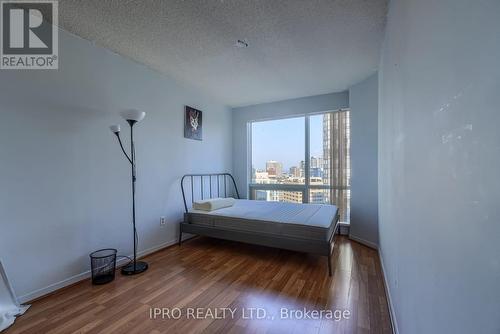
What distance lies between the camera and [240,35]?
2256mm

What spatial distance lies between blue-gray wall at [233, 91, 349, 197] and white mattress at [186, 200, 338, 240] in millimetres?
1348

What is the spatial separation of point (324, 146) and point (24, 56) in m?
4.14

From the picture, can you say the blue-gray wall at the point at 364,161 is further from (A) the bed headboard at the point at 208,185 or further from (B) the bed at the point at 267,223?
(A) the bed headboard at the point at 208,185

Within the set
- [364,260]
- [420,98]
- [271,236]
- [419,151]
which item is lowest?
[364,260]

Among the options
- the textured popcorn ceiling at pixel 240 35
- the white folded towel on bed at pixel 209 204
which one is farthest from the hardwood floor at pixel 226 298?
the textured popcorn ceiling at pixel 240 35

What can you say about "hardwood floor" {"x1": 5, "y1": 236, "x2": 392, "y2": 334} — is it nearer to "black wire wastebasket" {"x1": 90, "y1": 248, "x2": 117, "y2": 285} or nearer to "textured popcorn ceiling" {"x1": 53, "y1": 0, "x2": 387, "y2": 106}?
"black wire wastebasket" {"x1": 90, "y1": 248, "x2": 117, "y2": 285}

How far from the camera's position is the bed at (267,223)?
2.51 meters

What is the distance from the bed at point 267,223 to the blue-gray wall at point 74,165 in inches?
20.2

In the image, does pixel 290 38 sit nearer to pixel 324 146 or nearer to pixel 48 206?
pixel 324 146

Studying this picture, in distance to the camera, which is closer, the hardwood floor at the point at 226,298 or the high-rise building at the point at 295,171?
the hardwood floor at the point at 226,298

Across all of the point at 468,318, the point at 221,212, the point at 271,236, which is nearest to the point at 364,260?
the point at 271,236

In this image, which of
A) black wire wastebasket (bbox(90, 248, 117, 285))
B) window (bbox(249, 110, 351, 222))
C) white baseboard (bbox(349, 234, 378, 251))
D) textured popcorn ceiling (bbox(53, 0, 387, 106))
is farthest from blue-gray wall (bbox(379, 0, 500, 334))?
window (bbox(249, 110, 351, 222))

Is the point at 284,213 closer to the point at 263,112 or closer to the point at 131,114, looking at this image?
the point at 131,114

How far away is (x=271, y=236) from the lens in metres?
2.74
